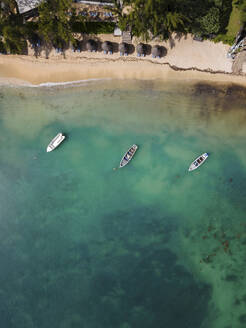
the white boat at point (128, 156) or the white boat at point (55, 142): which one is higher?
the white boat at point (55, 142)

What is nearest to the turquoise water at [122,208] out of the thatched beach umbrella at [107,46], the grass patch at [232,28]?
the thatched beach umbrella at [107,46]

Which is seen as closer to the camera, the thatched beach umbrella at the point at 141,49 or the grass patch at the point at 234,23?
the grass patch at the point at 234,23

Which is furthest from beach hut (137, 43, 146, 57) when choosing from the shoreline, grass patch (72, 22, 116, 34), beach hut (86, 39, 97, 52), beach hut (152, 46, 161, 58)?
beach hut (86, 39, 97, 52)

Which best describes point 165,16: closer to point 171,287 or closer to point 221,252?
point 221,252

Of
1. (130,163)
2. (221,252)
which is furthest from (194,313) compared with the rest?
(130,163)

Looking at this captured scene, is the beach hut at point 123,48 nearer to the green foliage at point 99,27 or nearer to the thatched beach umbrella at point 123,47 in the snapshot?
the thatched beach umbrella at point 123,47

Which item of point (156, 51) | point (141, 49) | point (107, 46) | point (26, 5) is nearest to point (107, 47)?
point (107, 46)
